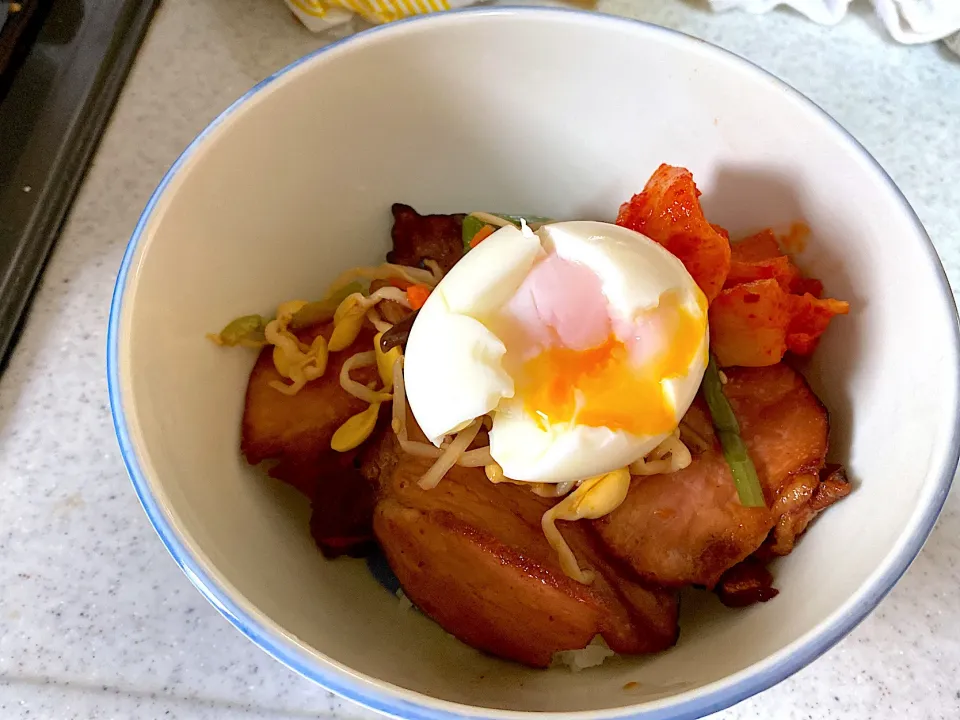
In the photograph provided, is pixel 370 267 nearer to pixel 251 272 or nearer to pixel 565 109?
pixel 251 272

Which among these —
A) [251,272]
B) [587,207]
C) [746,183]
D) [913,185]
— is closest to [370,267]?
[251,272]

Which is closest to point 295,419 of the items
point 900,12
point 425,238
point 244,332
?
point 244,332

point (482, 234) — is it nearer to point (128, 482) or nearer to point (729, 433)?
point (729, 433)

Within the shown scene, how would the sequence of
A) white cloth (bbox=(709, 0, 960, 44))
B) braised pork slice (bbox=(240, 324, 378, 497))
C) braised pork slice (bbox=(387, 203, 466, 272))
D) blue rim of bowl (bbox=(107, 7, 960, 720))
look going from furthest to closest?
white cloth (bbox=(709, 0, 960, 44)) → braised pork slice (bbox=(387, 203, 466, 272)) → braised pork slice (bbox=(240, 324, 378, 497)) → blue rim of bowl (bbox=(107, 7, 960, 720))

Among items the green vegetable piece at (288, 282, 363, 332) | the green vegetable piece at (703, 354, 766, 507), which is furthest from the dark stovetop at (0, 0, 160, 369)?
the green vegetable piece at (703, 354, 766, 507)

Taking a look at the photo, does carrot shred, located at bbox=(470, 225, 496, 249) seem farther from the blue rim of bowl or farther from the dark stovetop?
the dark stovetop
